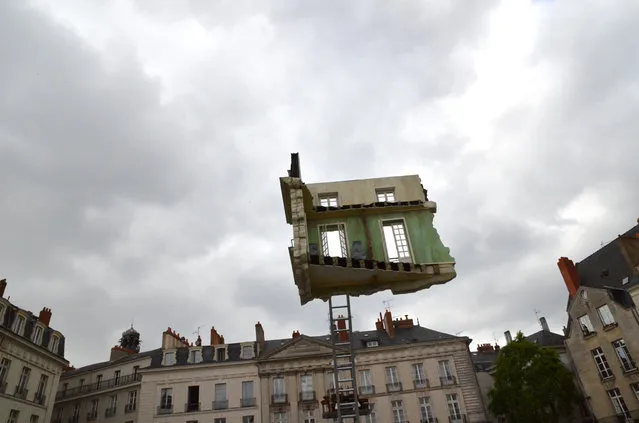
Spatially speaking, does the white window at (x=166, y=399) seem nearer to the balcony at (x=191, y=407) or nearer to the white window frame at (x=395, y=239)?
the balcony at (x=191, y=407)

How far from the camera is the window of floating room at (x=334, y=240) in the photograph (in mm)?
16281

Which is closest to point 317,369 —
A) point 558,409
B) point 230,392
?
point 230,392

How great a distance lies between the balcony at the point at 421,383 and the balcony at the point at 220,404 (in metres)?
15.6

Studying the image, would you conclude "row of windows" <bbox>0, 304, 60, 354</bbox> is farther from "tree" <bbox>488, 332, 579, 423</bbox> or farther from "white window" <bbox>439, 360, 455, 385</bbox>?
"tree" <bbox>488, 332, 579, 423</bbox>

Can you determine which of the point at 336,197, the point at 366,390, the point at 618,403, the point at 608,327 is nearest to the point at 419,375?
the point at 366,390

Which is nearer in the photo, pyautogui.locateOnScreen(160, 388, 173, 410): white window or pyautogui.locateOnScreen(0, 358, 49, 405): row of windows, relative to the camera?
pyautogui.locateOnScreen(0, 358, 49, 405): row of windows

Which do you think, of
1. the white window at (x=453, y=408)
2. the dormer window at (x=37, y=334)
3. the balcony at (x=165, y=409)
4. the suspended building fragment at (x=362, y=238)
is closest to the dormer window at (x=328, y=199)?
the suspended building fragment at (x=362, y=238)

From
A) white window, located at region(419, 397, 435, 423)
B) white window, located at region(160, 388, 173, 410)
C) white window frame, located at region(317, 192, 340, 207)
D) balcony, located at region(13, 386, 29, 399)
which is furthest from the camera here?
white window, located at region(160, 388, 173, 410)

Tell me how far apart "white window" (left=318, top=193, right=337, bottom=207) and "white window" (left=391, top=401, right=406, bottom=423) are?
2582cm

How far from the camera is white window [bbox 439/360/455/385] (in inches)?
1487

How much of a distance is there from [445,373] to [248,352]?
17.0 metres

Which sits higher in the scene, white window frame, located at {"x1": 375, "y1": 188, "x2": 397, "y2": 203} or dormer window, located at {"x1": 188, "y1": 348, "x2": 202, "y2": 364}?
dormer window, located at {"x1": 188, "y1": 348, "x2": 202, "y2": 364}

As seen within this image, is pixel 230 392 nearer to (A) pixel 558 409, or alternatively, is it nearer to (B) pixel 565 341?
(A) pixel 558 409

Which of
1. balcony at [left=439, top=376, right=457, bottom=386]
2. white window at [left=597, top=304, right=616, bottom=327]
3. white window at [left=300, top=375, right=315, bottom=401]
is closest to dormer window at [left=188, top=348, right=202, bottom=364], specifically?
white window at [left=300, top=375, right=315, bottom=401]
